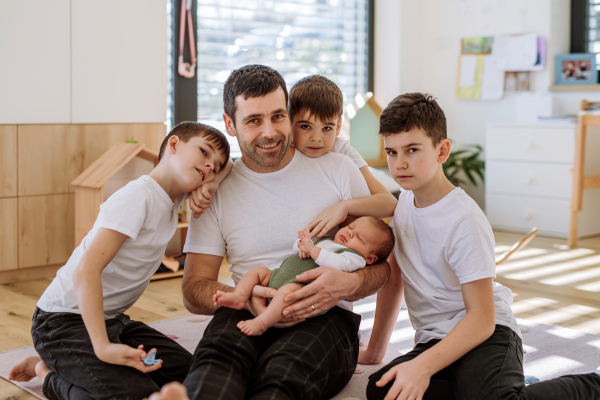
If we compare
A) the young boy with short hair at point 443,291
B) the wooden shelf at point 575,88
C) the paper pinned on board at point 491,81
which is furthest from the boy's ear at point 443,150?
the paper pinned on board at point 491,81

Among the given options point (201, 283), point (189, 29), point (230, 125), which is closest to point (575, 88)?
point (189, 29)

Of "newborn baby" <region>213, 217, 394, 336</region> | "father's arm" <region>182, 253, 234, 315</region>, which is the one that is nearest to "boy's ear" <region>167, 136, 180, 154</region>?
"father's arm" <region>182, 253, 234, 315</region>

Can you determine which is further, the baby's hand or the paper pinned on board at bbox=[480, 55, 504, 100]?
the paper pinned on board at bbox=[480, 55, 504, 100]

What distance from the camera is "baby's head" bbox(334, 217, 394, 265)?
1708 mm

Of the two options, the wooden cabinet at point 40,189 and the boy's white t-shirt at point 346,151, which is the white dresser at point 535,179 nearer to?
the boy's white t-shirt at point 346,151

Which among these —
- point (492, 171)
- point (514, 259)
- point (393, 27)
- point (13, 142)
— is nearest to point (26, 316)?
point (13, 142)

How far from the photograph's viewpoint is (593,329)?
2418 millimetres

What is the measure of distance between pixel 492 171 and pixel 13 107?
3.22m

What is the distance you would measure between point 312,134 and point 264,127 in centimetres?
23

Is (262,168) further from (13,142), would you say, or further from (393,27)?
(393,27)

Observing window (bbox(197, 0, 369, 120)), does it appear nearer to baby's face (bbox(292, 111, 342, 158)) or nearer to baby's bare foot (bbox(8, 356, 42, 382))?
baby's face (bbox(292, 111, 342, 158))

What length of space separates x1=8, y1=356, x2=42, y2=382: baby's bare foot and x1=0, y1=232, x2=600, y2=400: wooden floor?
5 cm

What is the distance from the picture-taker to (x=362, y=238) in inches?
67.6

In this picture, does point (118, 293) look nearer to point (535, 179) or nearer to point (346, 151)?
point (346, 151)
